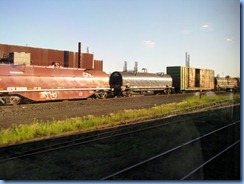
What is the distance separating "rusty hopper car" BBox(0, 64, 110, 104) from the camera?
15.5 meters

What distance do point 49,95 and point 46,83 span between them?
82cm

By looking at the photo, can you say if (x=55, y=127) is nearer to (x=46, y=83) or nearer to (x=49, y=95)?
(x=49, y=95)

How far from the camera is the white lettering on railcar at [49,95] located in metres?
17.2

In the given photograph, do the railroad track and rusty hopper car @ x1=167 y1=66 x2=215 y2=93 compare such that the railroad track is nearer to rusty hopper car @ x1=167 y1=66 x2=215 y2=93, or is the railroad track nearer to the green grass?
the green grass

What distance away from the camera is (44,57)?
69.4 feet

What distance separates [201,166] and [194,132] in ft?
11.7

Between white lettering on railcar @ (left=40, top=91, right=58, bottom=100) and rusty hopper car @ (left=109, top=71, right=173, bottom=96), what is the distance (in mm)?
7902

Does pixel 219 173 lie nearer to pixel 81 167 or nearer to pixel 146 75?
pixel 81 167

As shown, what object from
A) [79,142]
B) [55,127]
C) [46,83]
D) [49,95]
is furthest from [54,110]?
[79,142]

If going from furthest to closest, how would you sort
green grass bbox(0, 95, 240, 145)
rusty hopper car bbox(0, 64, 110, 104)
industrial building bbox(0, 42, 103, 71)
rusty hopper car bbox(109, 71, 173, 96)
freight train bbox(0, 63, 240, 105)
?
rusty hopper car bbox(109, 71, 173, 96) → industrial building bbox(0, 42, 103, 71) → freight train bbox(0, 63, 240, 105) → rusty hopper car bbox(0, 64, 110, 104) → green grass bbox(0, 95, 240, 145)

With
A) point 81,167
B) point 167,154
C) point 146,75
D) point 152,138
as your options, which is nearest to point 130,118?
point 152,138

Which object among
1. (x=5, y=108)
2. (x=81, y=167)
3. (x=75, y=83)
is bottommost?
(x=81, y=167)

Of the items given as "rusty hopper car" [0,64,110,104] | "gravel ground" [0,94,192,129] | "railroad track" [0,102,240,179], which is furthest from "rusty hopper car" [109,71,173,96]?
"railroad track" [0,102,240,179]

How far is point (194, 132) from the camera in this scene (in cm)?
988
